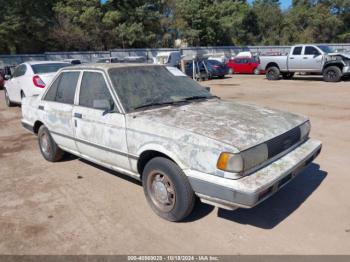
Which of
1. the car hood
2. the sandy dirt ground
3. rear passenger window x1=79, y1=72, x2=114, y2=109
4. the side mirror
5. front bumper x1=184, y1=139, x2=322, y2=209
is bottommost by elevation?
the sandy dirt ground

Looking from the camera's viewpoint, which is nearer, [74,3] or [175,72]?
[175,72]

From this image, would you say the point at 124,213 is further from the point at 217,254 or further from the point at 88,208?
the point at 217,254

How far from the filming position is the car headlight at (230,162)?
2.92 m

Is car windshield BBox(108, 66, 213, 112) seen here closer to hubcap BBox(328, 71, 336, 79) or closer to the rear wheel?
hubcap BBox(328, 71, 336, 79)

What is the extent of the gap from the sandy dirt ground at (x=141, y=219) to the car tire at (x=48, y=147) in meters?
0.19

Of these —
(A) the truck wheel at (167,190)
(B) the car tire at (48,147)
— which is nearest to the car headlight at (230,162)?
(A) the truck wheel at (167,190)

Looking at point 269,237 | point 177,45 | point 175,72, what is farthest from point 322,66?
point 177,45

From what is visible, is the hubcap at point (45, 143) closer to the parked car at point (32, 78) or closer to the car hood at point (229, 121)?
the car hood at point (229, 121)

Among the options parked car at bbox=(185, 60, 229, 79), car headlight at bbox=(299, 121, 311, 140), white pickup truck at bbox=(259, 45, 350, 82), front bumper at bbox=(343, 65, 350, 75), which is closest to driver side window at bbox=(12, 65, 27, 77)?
car headlight at bbox=(299, 121, 311, 140)

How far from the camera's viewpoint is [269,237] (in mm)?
3162

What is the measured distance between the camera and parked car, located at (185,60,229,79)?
22250mm

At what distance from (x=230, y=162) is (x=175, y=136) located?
63 centimetres

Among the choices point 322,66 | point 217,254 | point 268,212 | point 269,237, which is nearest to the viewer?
point 217,254

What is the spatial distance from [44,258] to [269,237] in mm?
2125
